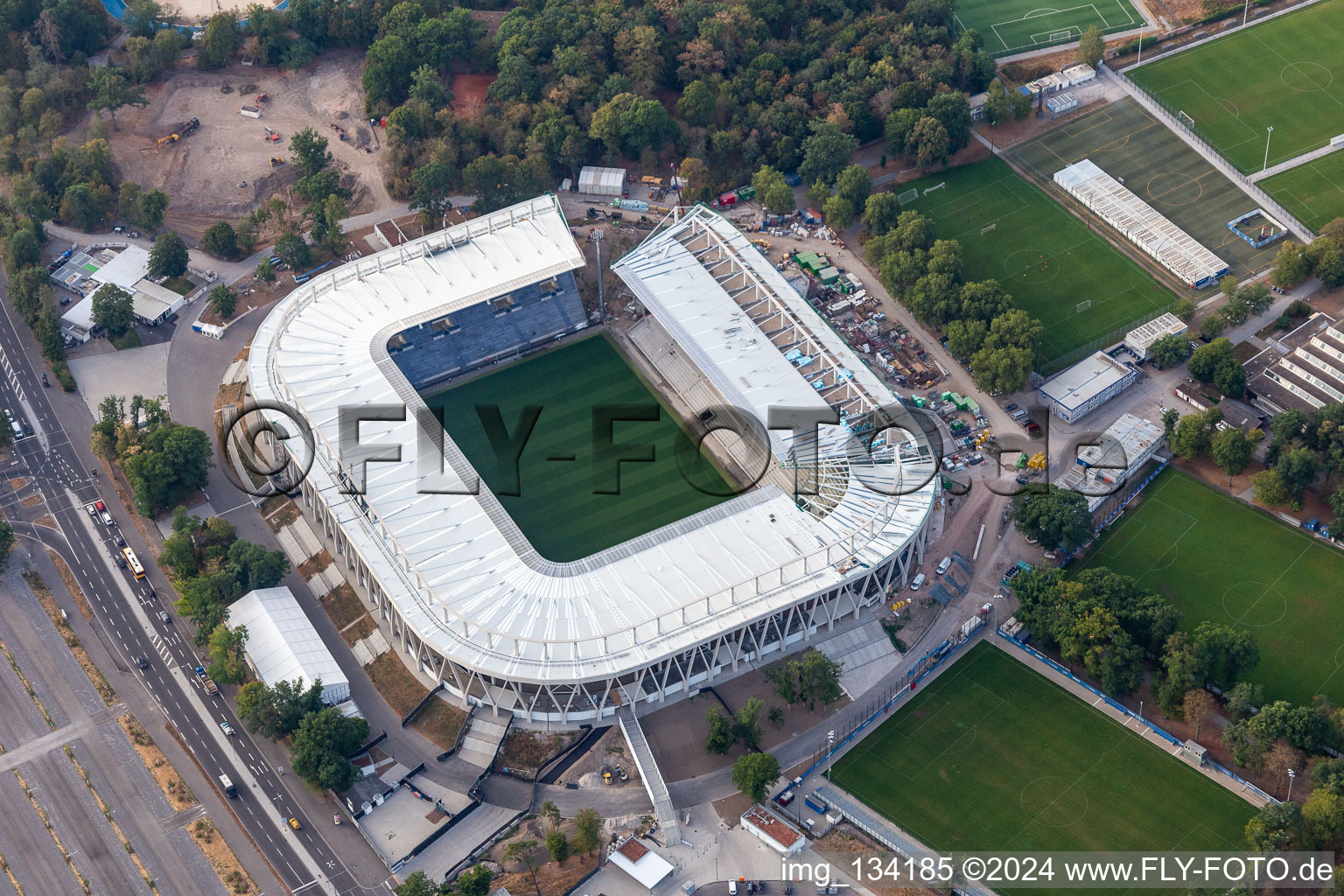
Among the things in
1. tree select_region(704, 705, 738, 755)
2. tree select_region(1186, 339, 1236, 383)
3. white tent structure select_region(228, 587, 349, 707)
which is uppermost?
tree select_region(1186, 339, 1236, 383)

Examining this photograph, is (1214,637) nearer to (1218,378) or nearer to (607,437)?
(1218,378)

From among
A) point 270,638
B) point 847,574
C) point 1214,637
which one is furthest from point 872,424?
point 270,638

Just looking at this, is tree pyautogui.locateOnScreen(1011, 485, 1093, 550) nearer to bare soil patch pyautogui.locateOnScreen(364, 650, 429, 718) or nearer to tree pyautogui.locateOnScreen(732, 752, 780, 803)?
tree pyautogui.locateOnScreen(732, 752, 780, 803)

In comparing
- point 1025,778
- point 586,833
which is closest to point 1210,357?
point 1025,778

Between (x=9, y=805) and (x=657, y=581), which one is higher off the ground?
(x=657, y=581)

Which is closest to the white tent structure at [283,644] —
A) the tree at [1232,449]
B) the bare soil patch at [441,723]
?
the bare soil patch at [441,723]

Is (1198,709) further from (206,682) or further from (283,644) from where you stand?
(206,682)

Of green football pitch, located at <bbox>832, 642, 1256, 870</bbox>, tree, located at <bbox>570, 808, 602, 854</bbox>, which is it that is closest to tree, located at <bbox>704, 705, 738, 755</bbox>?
green football pitch, located at <bbox>832, 642, 1256, 870</bbox>
